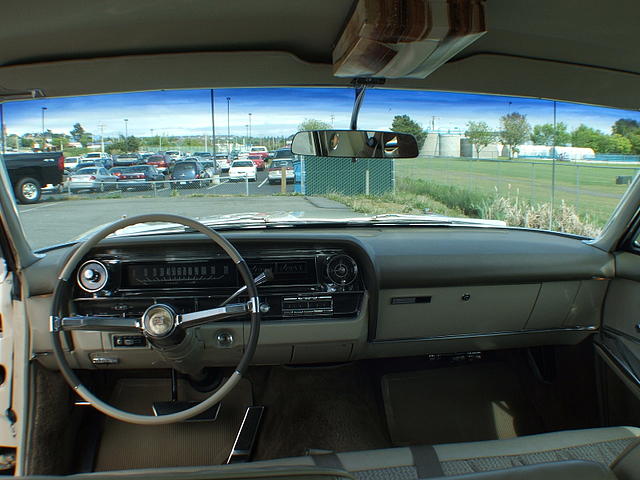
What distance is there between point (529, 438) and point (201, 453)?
7.03 ft

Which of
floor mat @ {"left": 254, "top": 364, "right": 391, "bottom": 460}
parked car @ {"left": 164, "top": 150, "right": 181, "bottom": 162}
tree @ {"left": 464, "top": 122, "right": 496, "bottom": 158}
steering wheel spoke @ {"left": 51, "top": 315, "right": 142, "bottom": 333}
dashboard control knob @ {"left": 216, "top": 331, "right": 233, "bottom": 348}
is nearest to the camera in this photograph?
steering wheel spoke @ {"left": 51, "top": 315, "right": 142, "bottom": 333}

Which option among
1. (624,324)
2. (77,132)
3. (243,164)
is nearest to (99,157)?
(77,132)

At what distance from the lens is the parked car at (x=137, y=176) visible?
3.18 metres

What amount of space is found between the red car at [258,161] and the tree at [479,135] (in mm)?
1356

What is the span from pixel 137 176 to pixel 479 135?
7.19ft

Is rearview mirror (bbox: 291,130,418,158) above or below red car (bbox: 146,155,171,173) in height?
above

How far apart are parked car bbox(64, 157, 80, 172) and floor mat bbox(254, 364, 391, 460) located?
2.00 m

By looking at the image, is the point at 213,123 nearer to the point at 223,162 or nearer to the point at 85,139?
the point at 223,162

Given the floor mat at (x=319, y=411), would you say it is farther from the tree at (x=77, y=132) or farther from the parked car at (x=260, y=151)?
the tree at (x=77, y=132)

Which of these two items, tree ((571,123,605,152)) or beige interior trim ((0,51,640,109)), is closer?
beige interior trim ((0,51,640,109))

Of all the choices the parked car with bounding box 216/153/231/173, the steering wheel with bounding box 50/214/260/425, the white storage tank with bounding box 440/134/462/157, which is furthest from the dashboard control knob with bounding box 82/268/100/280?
the white storage tank with bounding box 440/134/462/157

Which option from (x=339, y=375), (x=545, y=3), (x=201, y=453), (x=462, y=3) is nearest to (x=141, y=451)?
(x=201, y=453)

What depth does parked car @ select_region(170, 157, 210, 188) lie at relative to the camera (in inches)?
130

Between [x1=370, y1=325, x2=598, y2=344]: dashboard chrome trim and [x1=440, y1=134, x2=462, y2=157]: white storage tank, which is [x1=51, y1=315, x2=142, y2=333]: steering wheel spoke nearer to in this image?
[x1=370, y1=325, x2=598, y2=344]: dashboard chrome trim
